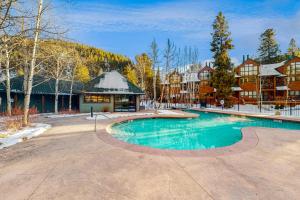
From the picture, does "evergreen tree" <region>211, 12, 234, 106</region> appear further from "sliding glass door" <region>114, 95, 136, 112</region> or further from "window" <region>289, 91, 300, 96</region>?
"sliding glass door" <region>114, 95, 136, 112</region>

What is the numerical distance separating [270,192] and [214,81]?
80.0 ft

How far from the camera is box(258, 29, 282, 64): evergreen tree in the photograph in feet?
135

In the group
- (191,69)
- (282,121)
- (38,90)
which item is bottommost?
(282,121)

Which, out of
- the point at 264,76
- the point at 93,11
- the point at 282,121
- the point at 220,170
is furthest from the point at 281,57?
the point at 220,170

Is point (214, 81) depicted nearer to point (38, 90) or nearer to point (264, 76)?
point (264, 76)

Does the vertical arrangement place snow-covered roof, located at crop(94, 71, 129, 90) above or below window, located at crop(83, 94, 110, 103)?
above

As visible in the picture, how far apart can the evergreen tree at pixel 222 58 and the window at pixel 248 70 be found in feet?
21.8

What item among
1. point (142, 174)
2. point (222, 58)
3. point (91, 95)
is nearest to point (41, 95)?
point (91, 95)

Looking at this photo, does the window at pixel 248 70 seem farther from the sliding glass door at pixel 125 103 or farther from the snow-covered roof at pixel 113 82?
the snow-covered roof at pixel 113 82

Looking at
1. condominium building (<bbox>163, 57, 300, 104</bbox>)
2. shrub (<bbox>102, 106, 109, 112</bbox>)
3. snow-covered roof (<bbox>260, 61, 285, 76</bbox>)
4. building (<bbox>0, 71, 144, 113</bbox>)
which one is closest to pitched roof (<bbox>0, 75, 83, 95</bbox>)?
building (<bbox>0, 71, 144, 113</bbox>)

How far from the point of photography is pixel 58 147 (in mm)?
6105

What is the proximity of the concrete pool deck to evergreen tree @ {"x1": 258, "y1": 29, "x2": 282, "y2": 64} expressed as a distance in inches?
1773

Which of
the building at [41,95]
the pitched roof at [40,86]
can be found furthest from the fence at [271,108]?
the pitched roof at [40,86]

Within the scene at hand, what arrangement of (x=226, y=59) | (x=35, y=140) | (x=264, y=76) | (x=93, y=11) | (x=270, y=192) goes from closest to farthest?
(x=270, y=192) < (x=35, y=140) < (x=93, y=11) < (x=226, y=59) < (x=264, y=76)
